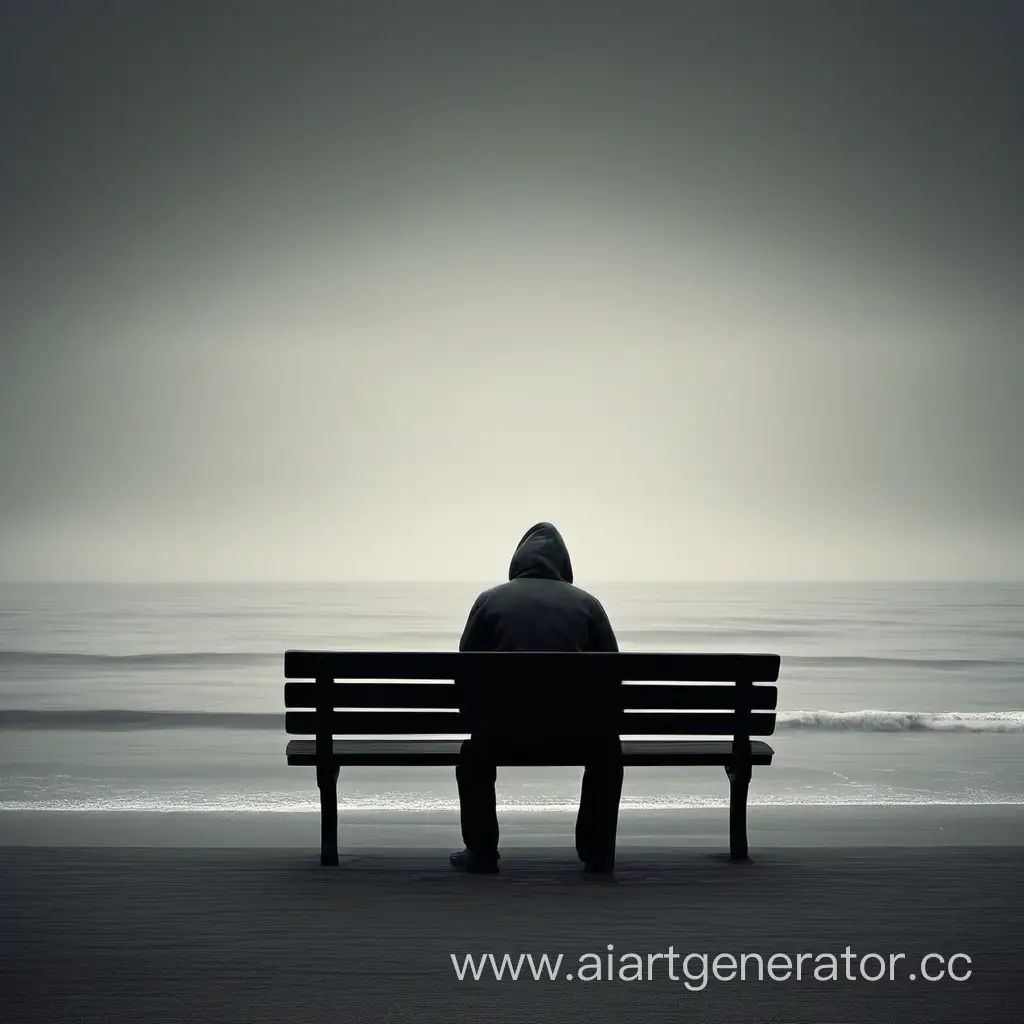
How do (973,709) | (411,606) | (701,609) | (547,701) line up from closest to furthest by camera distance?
(547,701) → (973,709) → (701,609) → (411,606)

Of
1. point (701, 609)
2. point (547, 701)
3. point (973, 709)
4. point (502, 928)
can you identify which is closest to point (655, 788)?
point (547, 701)

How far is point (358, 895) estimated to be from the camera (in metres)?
4.67

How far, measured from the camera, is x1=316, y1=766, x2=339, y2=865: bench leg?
5.29 metres

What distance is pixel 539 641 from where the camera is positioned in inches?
218

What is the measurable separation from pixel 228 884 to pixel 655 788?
6567 millimetres

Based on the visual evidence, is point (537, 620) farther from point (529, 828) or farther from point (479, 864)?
point (529, 828)

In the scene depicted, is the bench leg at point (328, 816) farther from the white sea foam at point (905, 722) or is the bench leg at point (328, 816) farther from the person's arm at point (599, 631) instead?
the white sea foam at point (905, 722)

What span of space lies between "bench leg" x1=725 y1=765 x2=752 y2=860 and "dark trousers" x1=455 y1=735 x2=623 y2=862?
0.56 meters

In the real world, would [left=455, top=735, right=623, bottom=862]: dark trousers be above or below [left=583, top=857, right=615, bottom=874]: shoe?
above

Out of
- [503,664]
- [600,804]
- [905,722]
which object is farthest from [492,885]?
[905,722]

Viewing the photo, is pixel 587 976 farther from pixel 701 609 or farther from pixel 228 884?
pixel 701 609

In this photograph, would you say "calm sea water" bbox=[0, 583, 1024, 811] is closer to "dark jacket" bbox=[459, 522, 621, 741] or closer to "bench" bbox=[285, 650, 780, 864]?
"dark jacket" bbox=[459, 522, 621, 741]

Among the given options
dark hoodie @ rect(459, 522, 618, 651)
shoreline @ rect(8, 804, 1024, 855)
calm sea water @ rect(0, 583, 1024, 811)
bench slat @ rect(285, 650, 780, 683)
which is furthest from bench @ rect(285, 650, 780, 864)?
calm sea water @ rect(0, 583, 1024, 811)

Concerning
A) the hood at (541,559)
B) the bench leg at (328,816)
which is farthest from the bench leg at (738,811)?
the bench leg at (328,816)
